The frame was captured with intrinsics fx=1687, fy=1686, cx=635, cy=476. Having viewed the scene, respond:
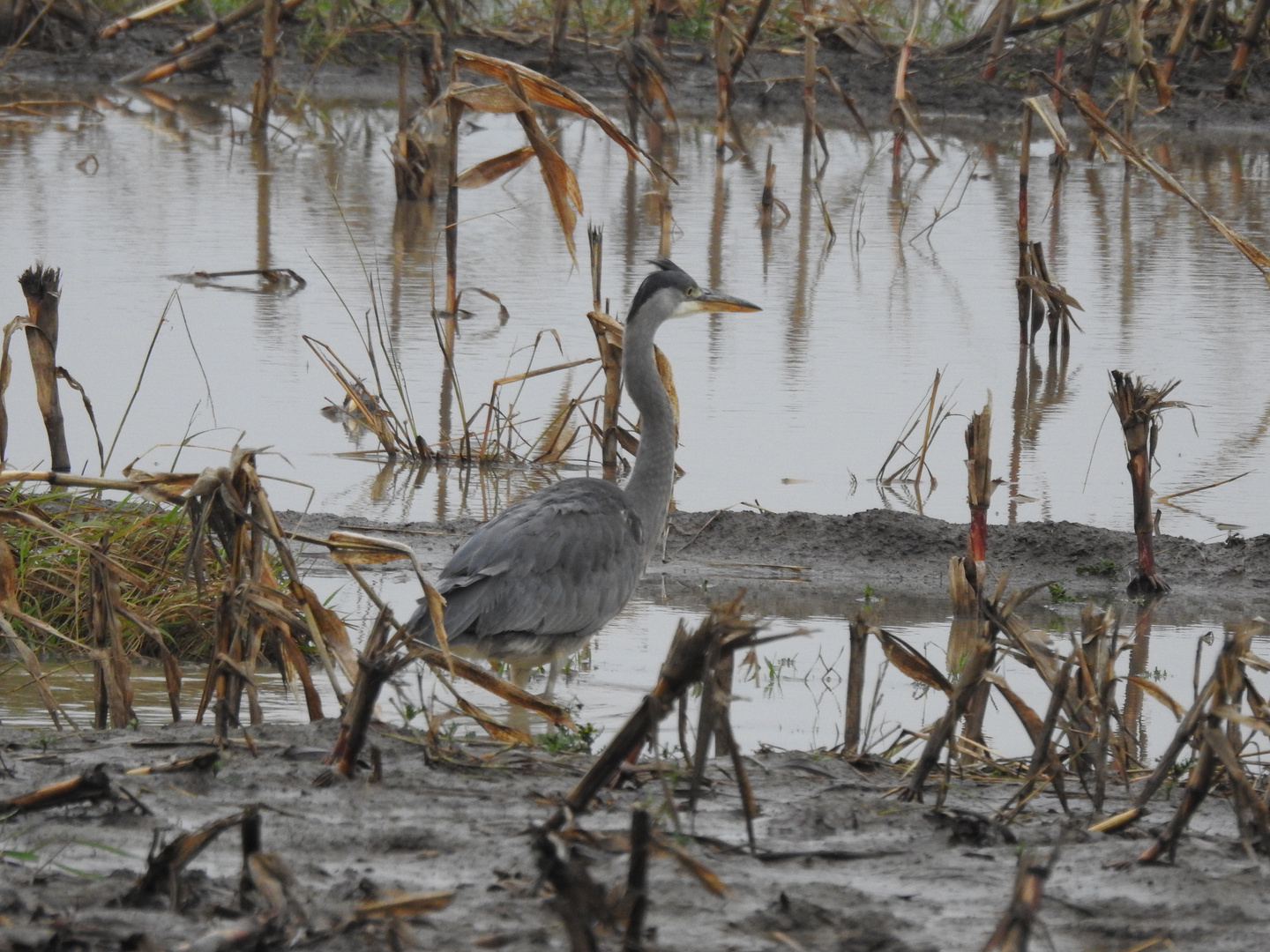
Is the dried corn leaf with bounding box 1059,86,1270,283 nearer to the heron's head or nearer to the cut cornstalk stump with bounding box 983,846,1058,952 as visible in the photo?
the heron's head

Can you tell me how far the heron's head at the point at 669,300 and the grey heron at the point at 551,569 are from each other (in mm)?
571

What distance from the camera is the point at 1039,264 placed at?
923 centimetres

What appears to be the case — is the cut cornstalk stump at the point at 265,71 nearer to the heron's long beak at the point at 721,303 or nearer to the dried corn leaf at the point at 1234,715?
the heron's long beak at the point at 721,303

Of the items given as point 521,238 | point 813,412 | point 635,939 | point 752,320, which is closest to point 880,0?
point 521,238

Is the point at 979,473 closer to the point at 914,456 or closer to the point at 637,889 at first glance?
the point at 914,456

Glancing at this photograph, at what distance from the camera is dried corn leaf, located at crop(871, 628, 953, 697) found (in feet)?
13.6

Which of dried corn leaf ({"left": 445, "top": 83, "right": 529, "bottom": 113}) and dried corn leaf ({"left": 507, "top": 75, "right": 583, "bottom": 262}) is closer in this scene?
dried corn leaf ({"left": 507, "top": 75, "right": 583, "bottom": 262})

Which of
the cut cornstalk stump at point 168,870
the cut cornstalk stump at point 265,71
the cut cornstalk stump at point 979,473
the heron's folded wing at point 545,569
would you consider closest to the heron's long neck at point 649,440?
the heron's folded wing at point 545,569

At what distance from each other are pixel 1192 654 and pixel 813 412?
3.29m

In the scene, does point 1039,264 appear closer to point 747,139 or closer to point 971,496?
point 971,496

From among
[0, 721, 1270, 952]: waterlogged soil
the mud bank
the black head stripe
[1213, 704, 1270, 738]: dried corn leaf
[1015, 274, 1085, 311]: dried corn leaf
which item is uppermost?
the black head stripe

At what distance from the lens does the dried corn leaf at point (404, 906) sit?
9.00ft

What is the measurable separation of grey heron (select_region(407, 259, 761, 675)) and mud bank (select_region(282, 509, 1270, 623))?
57cm

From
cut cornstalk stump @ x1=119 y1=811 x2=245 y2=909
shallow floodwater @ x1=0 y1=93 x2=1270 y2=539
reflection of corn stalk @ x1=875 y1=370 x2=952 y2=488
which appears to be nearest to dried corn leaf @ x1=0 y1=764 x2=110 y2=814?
cut cornstalk stump @ x1=119 y1=811 x2=245 y2=909
